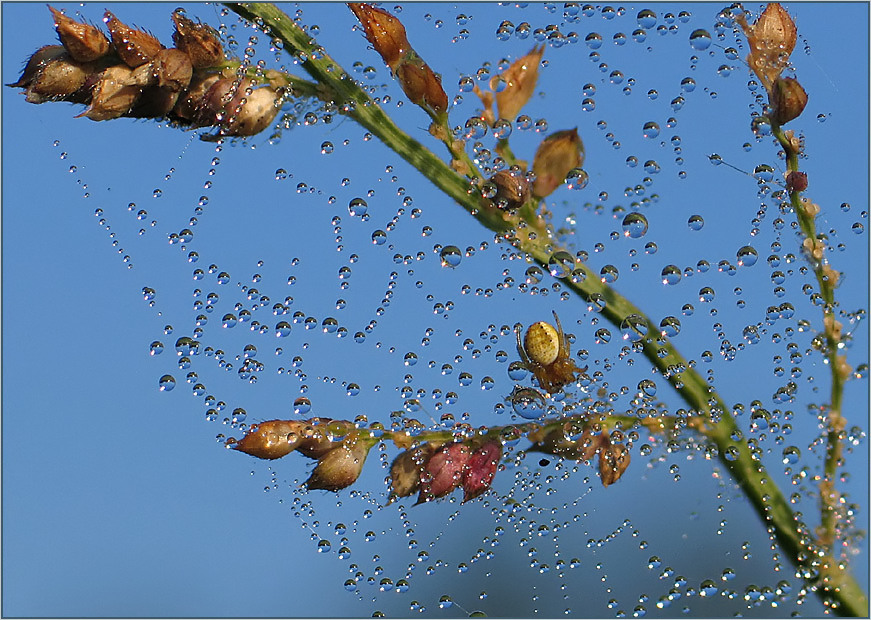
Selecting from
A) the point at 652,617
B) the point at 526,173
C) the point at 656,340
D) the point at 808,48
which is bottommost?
the point at 652,617

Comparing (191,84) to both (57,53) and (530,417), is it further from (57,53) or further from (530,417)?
(530,417)

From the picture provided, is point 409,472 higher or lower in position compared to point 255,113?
lower

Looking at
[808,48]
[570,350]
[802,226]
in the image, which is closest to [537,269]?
[570,350]

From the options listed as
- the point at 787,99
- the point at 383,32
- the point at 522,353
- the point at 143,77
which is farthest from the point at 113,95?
the point at 787,99

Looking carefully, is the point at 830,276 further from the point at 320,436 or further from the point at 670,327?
the point at 320,436

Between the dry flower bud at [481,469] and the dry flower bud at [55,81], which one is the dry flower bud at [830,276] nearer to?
the dry flower bud at [481,469]

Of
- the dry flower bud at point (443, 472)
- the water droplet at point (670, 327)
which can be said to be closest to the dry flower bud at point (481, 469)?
the dry flower bud at point (443, 472)
